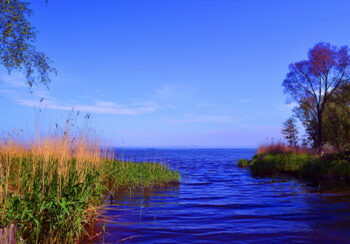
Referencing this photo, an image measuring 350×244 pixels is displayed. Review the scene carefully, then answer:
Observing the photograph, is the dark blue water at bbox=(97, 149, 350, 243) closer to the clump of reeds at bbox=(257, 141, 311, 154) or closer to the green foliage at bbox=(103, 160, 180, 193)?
the green foliage at bbox=(103, 160, 180, 193)

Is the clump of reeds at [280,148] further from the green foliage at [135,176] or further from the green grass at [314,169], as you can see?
the green foliage at [135,176]

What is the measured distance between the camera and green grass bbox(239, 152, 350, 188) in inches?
526

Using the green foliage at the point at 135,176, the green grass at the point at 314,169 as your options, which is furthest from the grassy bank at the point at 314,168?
the green foliage at the point at 135,176

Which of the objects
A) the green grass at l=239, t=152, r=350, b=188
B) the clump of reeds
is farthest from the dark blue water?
the clump of reeds

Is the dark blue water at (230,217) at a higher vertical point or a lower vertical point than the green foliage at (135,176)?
lower

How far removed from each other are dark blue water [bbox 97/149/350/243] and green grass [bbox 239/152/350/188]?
2.36 metres

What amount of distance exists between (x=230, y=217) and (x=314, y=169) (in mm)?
9884

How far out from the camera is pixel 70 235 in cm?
462

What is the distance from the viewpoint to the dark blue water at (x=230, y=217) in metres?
6.07

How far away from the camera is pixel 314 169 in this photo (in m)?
15.3

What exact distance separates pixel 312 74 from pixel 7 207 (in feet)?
89.9

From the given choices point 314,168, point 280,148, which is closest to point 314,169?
point 314,168

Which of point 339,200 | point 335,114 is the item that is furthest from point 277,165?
point 335,114

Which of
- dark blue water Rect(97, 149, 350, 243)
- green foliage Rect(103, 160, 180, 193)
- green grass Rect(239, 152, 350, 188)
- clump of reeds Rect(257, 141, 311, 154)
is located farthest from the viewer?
clump of reeds Rect(257, 141, 311, 154)
